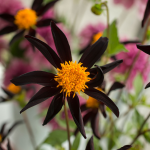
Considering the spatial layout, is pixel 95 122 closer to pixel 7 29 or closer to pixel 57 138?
pixel 57 138

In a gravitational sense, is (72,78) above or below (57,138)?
above

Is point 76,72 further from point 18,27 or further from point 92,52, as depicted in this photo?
point 18,27

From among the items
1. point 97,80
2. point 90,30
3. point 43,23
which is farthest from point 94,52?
point 90,30

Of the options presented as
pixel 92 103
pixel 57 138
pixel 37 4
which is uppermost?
pixel 37 4

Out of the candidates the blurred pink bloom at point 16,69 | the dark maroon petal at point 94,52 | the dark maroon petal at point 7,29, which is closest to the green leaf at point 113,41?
the dark maroon petal at point 94,52

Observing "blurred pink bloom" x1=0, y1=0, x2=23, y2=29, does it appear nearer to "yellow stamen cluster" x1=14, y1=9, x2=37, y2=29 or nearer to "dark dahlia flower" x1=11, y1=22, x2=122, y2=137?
"yellow stamen cluster" x1=14, y1=9, x2=37, y2=29

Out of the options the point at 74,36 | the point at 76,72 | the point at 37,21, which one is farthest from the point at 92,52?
the point at 74,36
